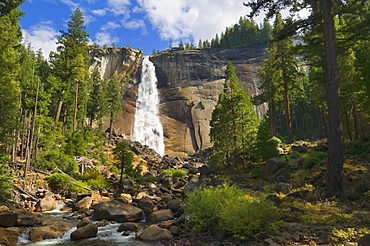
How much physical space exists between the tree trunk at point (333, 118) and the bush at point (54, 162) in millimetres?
23677

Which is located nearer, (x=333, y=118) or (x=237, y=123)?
(x=333, y=118)

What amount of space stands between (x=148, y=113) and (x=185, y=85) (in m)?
15.2

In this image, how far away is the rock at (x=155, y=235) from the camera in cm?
1027

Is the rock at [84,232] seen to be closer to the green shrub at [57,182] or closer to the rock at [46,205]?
the rock at [46,205]

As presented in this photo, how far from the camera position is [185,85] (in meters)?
76.8

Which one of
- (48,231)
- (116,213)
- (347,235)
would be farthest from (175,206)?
(347,235)

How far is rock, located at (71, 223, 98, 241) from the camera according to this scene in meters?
10.8

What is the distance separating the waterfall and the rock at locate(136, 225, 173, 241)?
51169mm

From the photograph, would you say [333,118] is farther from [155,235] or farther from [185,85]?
[185,85]

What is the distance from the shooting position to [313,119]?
5959 centimetres

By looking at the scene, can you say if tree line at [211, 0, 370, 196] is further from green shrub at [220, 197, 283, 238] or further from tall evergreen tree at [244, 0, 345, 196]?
green shrub at [220, 197, 283, 238]

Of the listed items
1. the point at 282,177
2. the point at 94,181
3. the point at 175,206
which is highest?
the point at 282,177

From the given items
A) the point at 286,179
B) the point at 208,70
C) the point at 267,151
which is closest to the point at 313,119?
the point at 208,70

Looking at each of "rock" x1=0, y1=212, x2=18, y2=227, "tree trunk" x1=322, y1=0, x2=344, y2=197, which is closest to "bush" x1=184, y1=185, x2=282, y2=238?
"tree trunk" x1=322, y1=0, x2=344, y2=197
